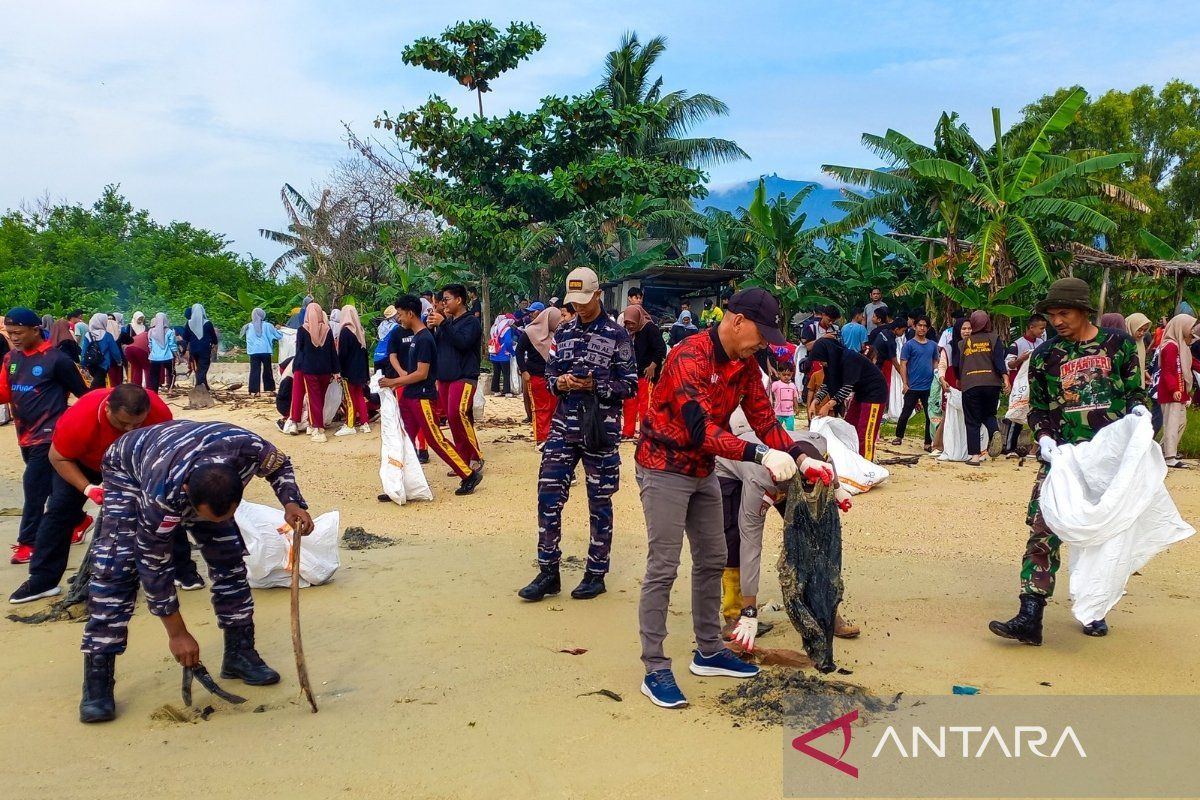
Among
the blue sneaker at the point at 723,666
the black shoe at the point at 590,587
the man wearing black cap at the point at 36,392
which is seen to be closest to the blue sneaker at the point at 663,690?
the blue sneaker at the point at 723,666

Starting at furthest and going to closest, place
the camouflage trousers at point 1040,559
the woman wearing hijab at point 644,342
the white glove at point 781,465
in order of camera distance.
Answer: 1. the woman wearing hijab at point 644,342
2. the camouflage trousers at point 1040,559
3. the white glove at point 781,465

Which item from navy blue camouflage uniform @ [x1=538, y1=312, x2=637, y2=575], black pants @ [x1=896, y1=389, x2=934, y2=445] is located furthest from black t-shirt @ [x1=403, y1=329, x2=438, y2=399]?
black pants @ [x1=896, y1=389, x2=934, y2=445]

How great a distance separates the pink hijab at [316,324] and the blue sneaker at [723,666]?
8.79 metres

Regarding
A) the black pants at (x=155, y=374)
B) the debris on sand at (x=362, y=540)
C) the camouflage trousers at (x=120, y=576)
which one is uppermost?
the black pants at (x=155, y=374)

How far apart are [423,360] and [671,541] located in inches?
210

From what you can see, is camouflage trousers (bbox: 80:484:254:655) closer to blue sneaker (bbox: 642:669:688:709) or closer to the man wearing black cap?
blue sneaker (bbox: 642:669:688:709)

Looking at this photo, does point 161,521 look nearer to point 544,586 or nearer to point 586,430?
point 544,586

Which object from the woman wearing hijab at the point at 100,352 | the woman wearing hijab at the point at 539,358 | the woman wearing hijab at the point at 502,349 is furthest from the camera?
the woman wearing hijab at the point at 100,352

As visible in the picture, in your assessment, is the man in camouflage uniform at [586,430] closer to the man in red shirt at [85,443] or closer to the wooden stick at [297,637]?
the wooden stick at [297,637]

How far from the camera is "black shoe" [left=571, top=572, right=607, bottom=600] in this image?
5.96m

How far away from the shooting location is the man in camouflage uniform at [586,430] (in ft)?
19.6

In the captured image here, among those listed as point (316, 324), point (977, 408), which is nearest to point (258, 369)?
point (316, 324)

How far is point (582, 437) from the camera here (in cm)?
596

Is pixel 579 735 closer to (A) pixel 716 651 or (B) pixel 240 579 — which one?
(A) pixel 716 651
